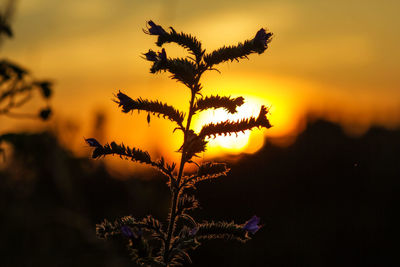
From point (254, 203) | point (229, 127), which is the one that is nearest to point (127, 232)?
point (229, 127)

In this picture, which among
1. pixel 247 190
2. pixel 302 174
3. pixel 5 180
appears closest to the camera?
pixel 5 180

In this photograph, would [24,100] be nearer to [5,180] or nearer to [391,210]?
[5,180]

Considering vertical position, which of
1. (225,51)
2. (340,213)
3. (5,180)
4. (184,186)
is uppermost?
(340,213)

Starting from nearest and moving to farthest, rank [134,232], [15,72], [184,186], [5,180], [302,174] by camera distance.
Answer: [134,232]
[184,186]
[15,72]
[5,180]
[302,174]

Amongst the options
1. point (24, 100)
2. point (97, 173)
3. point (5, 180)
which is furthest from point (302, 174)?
point (24, 100)

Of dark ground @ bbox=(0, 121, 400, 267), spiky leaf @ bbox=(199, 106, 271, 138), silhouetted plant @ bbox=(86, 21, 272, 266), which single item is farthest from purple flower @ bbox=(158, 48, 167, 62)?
dark ground @ bbox=(0, 121, 400, 267)

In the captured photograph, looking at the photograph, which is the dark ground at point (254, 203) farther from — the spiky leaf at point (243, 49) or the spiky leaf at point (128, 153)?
the spiky leaf at point (243, 49)
